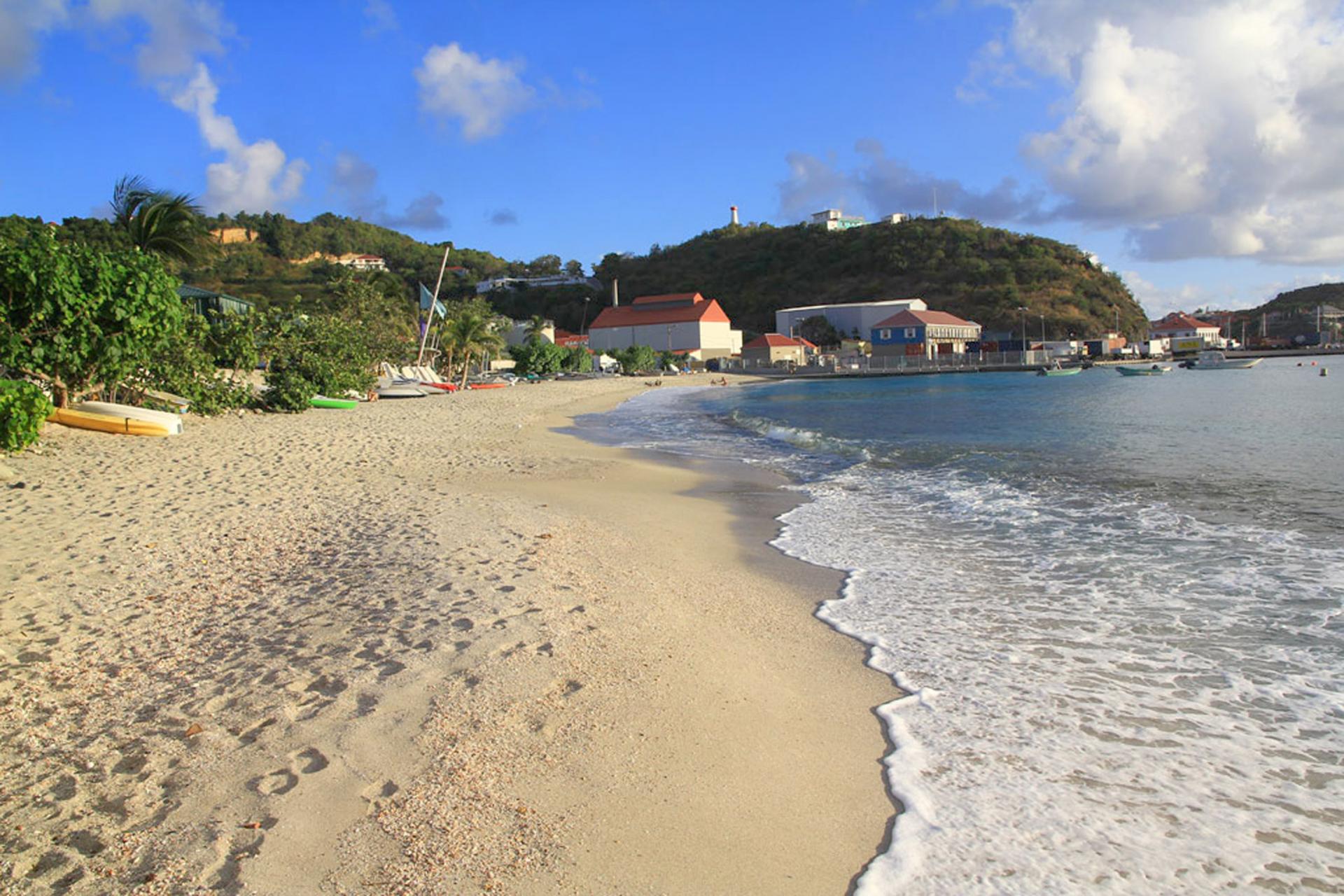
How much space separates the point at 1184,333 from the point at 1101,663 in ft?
466

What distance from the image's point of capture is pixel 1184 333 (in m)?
126

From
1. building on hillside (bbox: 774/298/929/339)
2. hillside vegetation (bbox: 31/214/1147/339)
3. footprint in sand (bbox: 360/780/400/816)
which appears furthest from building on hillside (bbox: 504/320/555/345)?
footprint in sand (bbox: 360/780/400/816)

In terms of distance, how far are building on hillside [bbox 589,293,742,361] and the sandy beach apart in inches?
3505

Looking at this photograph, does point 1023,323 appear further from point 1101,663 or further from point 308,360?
point 1101,663

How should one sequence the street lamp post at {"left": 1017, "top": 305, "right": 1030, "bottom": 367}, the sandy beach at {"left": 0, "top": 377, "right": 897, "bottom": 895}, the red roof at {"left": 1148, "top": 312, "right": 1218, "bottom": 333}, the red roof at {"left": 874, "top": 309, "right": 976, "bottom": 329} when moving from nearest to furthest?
the sandy beach at {"left": 0, "top": 377, "right": 897, "bottom": 895} < the red roof at {"left": 874, "top": 309, "right": 976, "bottom": 329} < the street lamp post at {"left": 1017, "top": 305, "right": 1030, "bottom": 367} < the red roof at {"left": 1148, "top": 312, "right": 1218, "bottom": 333}

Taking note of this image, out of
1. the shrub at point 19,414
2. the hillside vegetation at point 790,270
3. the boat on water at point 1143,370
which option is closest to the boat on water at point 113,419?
the shrub at point 19,414

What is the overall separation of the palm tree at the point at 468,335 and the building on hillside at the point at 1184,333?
294 feet

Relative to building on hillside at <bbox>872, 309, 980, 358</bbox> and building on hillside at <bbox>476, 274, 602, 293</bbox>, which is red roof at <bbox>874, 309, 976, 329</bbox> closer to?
building on hillside at <bbox>872, 309, 980, 358</bbox>

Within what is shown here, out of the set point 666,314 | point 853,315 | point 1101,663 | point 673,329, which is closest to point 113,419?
point 1101,663

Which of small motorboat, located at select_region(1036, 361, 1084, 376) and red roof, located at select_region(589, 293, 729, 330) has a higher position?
red roof, located at select_region(589, 293, 729, 330)

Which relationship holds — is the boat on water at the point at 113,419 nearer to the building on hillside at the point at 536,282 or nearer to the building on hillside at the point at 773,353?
the building on hillside at the point at 773,353

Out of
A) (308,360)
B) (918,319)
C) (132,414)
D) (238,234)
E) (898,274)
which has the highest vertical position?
(238,234)

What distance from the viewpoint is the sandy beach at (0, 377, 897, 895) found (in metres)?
3.08

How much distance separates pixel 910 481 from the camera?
1384 centimetres
